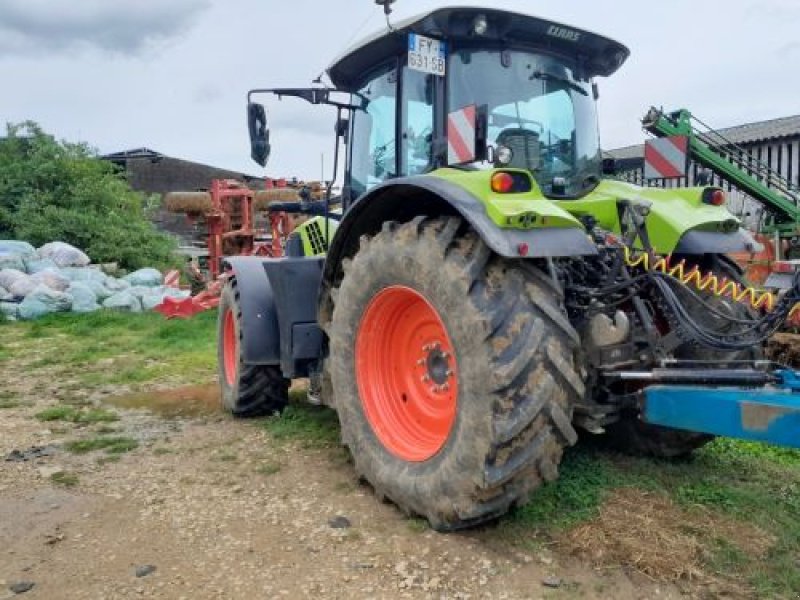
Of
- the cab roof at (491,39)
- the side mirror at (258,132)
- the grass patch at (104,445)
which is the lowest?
the grass patch at (104,445)

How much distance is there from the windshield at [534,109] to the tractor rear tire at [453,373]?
0.88 metres

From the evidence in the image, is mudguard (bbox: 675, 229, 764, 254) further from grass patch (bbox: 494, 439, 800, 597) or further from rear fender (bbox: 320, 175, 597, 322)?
grass patch (bbox: 494, 439, 800, 597)

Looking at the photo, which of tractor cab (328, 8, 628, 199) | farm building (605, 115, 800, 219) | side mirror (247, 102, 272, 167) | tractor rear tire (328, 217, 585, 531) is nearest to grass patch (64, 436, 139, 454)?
tractor rear tire (328, 217, 585, 531)

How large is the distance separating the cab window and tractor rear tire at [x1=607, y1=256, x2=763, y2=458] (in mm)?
1764

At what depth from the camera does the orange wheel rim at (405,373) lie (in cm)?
332

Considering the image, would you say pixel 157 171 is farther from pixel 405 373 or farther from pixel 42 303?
pixel 405 373

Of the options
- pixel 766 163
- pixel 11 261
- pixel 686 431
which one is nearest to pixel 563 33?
pixel 686 431

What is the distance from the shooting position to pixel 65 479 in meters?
3.84

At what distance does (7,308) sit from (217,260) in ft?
12.2

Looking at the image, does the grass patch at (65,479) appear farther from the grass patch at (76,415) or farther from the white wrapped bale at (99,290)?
the white wrapped bale at (99,290)

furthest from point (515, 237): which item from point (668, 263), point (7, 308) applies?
point (7, 308)

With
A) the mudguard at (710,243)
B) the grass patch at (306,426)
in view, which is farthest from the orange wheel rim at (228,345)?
the mudguard at (710,243)

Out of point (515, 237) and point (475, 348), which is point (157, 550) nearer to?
point (475, 348)

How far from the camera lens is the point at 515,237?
2.73 meters
